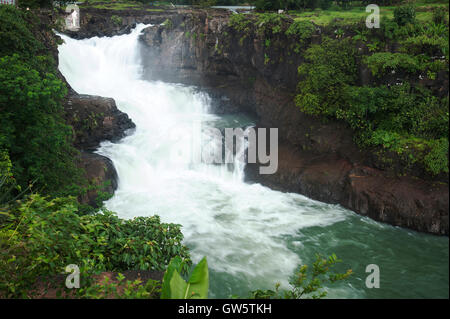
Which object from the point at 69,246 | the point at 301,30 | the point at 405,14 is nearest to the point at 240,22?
the point at 301,30

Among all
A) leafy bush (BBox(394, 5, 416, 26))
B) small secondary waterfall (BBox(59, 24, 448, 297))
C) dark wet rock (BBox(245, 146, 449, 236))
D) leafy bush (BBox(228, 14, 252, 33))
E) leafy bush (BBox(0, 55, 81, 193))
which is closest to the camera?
leafy bush (BBox(0, 55, 81, 193))

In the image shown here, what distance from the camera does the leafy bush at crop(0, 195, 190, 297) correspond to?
4.10 m

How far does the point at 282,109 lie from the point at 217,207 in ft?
17.5

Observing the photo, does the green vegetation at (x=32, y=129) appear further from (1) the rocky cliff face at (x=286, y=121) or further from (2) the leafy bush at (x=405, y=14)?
(2) the leafy bush at (x=405, y=14)

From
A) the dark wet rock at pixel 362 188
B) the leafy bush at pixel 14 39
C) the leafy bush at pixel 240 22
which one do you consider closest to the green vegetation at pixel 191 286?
the dark wet rock at pixel 362 188

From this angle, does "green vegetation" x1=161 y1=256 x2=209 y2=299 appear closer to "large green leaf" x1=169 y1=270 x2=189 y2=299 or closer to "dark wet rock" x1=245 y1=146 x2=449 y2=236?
"large green leaf" x1=169 y1=270 x2=189 y2=299

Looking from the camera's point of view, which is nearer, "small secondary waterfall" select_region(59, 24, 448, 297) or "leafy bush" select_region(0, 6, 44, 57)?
"small secondary waterfall" select_region(59, 24, 448, 297)

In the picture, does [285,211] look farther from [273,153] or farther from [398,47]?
[398,47]

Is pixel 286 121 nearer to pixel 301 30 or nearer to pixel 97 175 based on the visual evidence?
pixel 301 30

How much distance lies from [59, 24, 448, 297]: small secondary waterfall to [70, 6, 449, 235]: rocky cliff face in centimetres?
54

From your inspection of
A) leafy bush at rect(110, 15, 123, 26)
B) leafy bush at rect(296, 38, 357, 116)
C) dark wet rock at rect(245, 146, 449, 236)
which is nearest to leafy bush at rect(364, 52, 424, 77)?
leafy bush at rect(296, 38, 357, 116)

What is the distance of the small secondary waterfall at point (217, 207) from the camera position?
7031mm

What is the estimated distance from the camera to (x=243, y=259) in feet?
24.7

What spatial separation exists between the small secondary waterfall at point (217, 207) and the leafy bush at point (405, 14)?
5757mm
